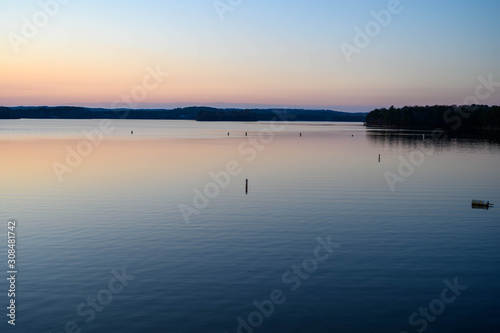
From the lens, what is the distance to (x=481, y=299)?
22.6m

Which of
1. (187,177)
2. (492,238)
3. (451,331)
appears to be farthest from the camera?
(187,177)

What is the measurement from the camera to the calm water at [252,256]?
20.6 m

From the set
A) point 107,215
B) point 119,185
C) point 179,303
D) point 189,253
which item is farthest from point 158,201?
point 179,303

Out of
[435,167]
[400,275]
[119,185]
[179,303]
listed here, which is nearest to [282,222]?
[400,275]

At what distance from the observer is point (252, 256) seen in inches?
1129

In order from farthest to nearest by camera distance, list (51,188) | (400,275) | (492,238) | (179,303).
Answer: (51,188), (492,238), (400,275), (179,303)

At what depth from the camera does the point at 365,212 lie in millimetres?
42656

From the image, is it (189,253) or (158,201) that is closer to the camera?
(189,253)

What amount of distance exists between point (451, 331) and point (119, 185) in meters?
44.5

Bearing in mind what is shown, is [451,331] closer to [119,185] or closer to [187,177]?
[119,185]

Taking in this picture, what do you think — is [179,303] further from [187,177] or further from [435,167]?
[435,167]

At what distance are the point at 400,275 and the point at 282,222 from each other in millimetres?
13446

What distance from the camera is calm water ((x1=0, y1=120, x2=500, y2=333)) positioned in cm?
2062

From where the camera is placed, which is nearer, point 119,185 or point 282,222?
point 282,222
